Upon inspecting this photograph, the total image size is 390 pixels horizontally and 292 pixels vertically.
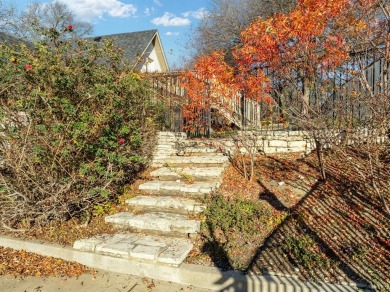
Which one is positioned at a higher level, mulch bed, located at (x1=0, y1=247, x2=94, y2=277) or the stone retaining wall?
the stone retaining wall

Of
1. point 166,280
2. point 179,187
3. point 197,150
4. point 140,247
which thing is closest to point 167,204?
point 179,187

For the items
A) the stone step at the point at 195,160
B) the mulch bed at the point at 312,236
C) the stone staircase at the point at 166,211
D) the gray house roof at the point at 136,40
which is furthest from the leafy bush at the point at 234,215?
the gray house roof at the point at 136,40

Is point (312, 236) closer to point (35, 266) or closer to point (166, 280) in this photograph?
point (166, 280)

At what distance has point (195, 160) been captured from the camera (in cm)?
636

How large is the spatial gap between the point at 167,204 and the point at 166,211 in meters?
0.11

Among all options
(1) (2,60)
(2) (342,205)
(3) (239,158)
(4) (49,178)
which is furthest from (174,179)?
(1) (2,60)

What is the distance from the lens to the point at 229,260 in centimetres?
348

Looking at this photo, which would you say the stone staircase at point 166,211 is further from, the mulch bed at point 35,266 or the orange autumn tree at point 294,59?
the orange autumn tree at point 294,59

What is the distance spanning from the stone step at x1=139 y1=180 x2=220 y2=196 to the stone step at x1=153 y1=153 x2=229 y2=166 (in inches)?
33.9

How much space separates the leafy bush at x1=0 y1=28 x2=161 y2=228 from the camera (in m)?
4.02

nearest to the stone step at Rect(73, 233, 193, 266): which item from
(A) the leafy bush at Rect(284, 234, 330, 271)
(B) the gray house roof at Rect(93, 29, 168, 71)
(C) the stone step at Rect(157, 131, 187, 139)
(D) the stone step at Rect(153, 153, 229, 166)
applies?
(A) the leafy bush at Rect(284, 234, 330, 271)

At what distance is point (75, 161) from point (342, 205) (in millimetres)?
4102

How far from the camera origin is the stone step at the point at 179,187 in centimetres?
502

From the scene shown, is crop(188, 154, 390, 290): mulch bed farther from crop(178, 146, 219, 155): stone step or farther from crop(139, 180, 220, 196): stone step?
crop(178, 146, 219, 155): stone step
